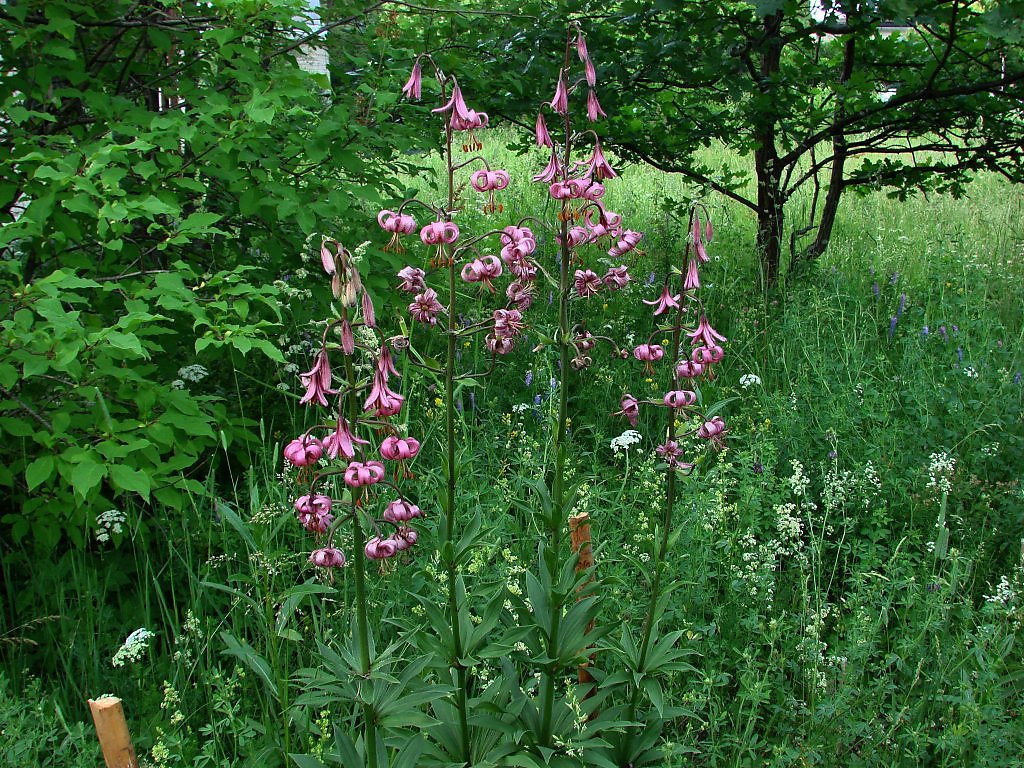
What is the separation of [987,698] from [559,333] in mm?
1495

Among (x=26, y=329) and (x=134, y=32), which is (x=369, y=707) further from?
(x=134, y=32)

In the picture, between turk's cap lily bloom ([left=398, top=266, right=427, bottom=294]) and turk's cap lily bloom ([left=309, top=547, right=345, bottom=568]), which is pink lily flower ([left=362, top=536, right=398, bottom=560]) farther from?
turk's cap lily bloom ([left=398, top=266, right=427, bottom=294])

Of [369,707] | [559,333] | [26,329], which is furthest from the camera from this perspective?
[26,329]

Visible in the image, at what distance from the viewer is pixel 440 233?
1767mm

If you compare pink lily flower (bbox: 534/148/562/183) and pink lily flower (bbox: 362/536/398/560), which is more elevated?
pink lily flower (bbox: 534/148/562/183)

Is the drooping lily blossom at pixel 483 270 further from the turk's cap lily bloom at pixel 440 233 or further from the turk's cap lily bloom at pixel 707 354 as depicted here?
the turk's cap lily bloom at pixel 707 354

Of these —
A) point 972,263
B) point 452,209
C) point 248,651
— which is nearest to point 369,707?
point 248,651

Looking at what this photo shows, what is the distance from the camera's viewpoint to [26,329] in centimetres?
234

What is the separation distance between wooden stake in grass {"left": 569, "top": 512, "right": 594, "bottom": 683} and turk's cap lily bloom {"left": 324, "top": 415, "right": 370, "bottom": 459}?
88cm

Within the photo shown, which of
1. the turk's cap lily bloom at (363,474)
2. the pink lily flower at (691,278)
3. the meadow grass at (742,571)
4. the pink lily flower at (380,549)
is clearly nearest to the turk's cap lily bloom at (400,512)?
the pink lily flower at (380,549)

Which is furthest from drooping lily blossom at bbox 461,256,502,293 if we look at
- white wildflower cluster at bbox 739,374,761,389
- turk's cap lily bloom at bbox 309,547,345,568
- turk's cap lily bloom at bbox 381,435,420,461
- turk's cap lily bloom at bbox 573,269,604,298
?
white wildflower cluster at bbox 739,374,761,389

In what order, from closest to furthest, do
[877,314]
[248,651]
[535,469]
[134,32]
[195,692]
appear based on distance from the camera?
[248,651] → [195,692] → [535,469] → [134,32] → [877,314]

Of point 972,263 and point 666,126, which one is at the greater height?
point 666,126

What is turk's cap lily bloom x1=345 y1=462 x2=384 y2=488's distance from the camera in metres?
1.53
